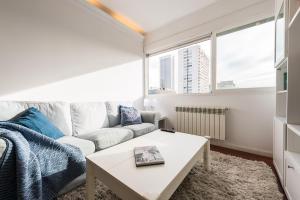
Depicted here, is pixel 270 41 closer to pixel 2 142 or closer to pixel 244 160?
pixel 244 160

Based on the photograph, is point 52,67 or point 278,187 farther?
point 52,67

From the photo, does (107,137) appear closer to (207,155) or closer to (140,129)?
(140,129)

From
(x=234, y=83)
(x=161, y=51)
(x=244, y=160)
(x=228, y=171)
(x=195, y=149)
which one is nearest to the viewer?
(x=195, y=149)

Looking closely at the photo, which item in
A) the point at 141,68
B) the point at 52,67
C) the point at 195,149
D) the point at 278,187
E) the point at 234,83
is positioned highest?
the point at 141,68

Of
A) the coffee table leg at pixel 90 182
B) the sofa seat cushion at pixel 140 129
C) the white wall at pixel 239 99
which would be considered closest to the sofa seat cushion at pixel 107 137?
the sofa seat cushion at pixel 140 129

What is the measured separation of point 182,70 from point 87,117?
83.9 inches

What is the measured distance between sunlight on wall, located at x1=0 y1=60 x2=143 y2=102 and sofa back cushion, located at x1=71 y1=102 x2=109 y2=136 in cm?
28

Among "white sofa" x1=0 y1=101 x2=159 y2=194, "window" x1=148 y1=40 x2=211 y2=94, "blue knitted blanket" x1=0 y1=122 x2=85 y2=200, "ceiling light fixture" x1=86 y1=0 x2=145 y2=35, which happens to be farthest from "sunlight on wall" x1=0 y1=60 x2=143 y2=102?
"blue knitted blanket" x1=0 y1=122 x2=85 y2=200

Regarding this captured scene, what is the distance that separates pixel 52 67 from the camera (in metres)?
1.99

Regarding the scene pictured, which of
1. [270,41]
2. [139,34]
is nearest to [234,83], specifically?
[270,41]

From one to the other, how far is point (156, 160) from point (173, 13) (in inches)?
109

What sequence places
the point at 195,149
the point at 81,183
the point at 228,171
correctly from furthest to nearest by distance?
the point at 228,171 < the point at 81,183 < the point at 195,149

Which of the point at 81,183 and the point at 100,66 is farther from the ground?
the point at 100,66

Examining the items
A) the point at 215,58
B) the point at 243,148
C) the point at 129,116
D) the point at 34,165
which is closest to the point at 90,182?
the point at 34,165
